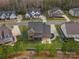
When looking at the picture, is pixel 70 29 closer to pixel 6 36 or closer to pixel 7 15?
pixel 6 36

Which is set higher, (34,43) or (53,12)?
(53,12)

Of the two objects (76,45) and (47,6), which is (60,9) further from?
(76,45)

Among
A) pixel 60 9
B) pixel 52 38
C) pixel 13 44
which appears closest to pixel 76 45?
pixel 52 38

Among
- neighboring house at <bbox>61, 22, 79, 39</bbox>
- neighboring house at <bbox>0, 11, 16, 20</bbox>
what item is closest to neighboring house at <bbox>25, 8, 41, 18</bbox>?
neighboring house at <bbox>0, 11, 16, 20</bbox>

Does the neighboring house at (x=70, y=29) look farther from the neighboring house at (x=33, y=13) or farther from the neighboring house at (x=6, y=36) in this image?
the neighboring house at (x=6, y=36)

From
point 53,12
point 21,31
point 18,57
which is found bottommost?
point 18,57

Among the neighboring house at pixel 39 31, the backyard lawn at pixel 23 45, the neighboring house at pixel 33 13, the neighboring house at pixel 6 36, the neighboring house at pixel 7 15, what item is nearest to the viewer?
the backyard lawn at pixel 23 45

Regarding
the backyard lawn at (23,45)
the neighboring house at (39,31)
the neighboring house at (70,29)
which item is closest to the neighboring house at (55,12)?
the neighboring house at (70,29)
